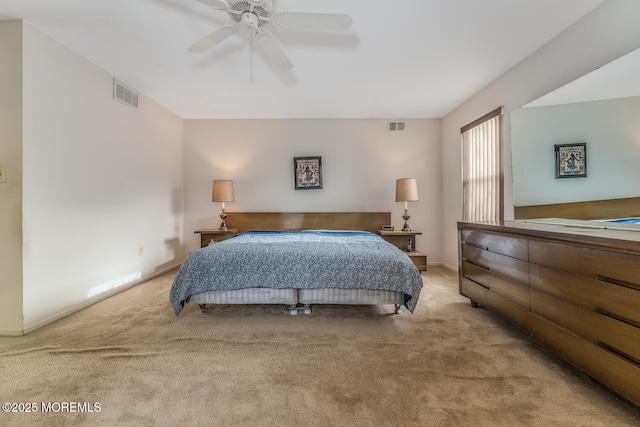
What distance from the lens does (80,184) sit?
2395 mm

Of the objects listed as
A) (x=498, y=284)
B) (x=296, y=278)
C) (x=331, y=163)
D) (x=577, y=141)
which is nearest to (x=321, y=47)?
(x=331, y=163)

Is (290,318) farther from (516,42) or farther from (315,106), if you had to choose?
(516,42)

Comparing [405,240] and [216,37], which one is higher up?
[216,37]

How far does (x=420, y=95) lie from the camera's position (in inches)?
128

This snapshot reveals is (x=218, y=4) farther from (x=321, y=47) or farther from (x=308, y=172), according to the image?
(x=308, y=172)

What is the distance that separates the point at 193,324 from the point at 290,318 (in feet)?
2.64

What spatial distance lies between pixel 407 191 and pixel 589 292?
246 centimetres

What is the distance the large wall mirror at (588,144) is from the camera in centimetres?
155

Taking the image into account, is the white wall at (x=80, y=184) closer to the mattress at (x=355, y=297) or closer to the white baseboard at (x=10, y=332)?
the white baseboard at (x=10, y=332)

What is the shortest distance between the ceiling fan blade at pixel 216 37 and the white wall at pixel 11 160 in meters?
1.43

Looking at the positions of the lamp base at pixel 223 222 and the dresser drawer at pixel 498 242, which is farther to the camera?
the lamp base at pixel 223 222

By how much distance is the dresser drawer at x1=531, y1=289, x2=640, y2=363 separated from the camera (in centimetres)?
111

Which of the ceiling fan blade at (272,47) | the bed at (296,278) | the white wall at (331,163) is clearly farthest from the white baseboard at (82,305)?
the ceiling fan blade at (272,47)

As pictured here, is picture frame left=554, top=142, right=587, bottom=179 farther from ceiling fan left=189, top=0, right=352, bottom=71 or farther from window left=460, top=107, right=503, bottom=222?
ceiling fan left=189, top=0, right=352, bottom=71
